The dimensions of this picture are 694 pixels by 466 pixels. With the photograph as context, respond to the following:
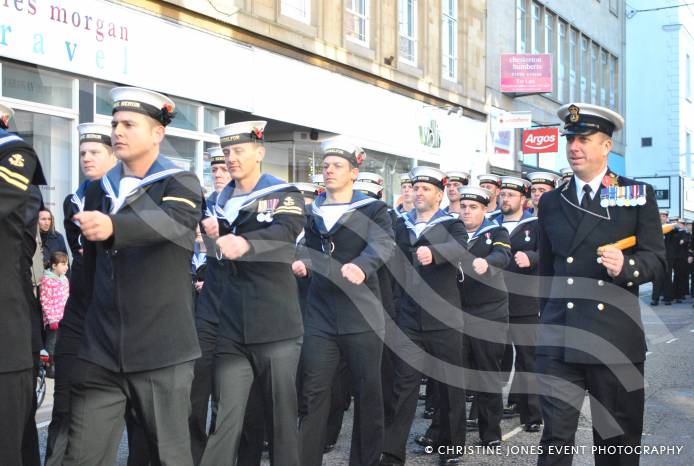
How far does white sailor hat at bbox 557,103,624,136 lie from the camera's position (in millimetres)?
5340

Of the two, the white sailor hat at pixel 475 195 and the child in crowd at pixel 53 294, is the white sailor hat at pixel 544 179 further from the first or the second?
the child in crowd at pixel 53 294

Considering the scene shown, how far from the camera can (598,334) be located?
5250 mm

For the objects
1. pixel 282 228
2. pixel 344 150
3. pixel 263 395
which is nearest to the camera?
pixel 282 228

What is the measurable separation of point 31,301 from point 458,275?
4234 millimetres

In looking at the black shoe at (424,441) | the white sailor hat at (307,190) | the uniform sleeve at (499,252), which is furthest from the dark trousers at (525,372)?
the white sailor hat at (307,190)

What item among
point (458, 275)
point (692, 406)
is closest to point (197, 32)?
point (458, 275)

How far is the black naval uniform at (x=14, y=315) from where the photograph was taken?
4.07m

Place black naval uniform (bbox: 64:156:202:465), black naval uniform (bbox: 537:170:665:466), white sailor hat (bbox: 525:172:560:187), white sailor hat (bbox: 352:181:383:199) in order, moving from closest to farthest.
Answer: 1. black naval uniform (bbox: 64:156:202:465)
2. black naval uniform (bbox: 537:170:665:466)
3. white sailor hat (bbox: 352:181:383:199)
4. white sailor hat (bbox: 525:172:560:187)

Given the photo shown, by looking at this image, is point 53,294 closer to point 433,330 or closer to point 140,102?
point 433,330

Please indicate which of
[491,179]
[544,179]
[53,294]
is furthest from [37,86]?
[544,179]

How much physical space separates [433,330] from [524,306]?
218 centimetres

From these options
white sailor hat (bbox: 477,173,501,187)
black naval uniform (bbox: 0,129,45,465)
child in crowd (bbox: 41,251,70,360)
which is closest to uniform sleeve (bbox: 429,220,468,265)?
white sailor hat (bbox: 477,173,501,187)

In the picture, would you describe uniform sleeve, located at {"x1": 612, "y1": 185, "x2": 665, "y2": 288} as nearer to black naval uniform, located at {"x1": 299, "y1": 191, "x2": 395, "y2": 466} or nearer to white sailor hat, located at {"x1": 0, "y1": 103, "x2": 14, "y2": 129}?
black naval uniform, located at {"x1": 299, "y1": 191, "x2": 395, "y2": 466}

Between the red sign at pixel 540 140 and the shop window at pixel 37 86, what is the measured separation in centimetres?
1789
